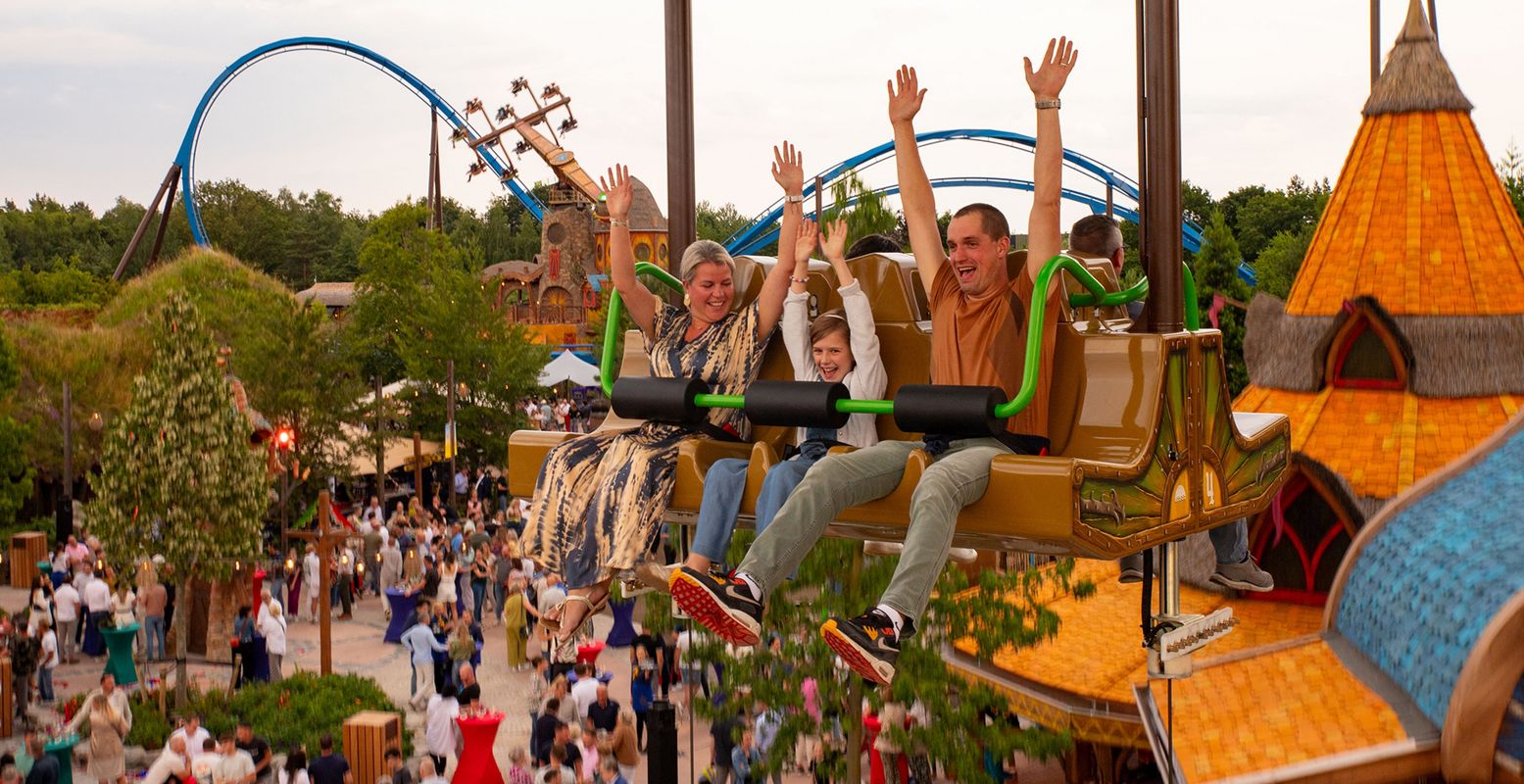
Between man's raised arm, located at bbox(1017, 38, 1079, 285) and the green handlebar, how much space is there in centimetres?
10

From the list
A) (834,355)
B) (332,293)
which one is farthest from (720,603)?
(332,293)

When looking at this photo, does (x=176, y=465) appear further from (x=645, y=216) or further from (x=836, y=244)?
(x=645, y=216)

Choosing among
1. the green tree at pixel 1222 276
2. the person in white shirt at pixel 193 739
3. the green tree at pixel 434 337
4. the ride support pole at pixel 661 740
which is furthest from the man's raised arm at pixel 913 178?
the green tree at pixel 434 337

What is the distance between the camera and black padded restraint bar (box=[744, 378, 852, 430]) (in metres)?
3.76

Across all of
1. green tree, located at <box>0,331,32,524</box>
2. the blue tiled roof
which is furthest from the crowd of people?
the blue tiled roof

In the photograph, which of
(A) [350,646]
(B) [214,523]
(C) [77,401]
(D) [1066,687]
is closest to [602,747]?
(D) [1066,687]

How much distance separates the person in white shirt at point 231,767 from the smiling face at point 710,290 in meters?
7.34

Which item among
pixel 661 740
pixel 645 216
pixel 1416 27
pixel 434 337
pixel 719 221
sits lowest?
pixel 661 740

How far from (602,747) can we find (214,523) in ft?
22.5

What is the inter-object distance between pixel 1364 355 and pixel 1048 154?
998 centimetres

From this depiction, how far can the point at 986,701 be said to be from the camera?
9266 millimetres

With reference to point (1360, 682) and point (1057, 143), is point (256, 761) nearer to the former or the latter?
point (1360, 682)

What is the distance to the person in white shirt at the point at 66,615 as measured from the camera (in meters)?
16.5

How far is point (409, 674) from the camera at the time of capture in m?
16.2
